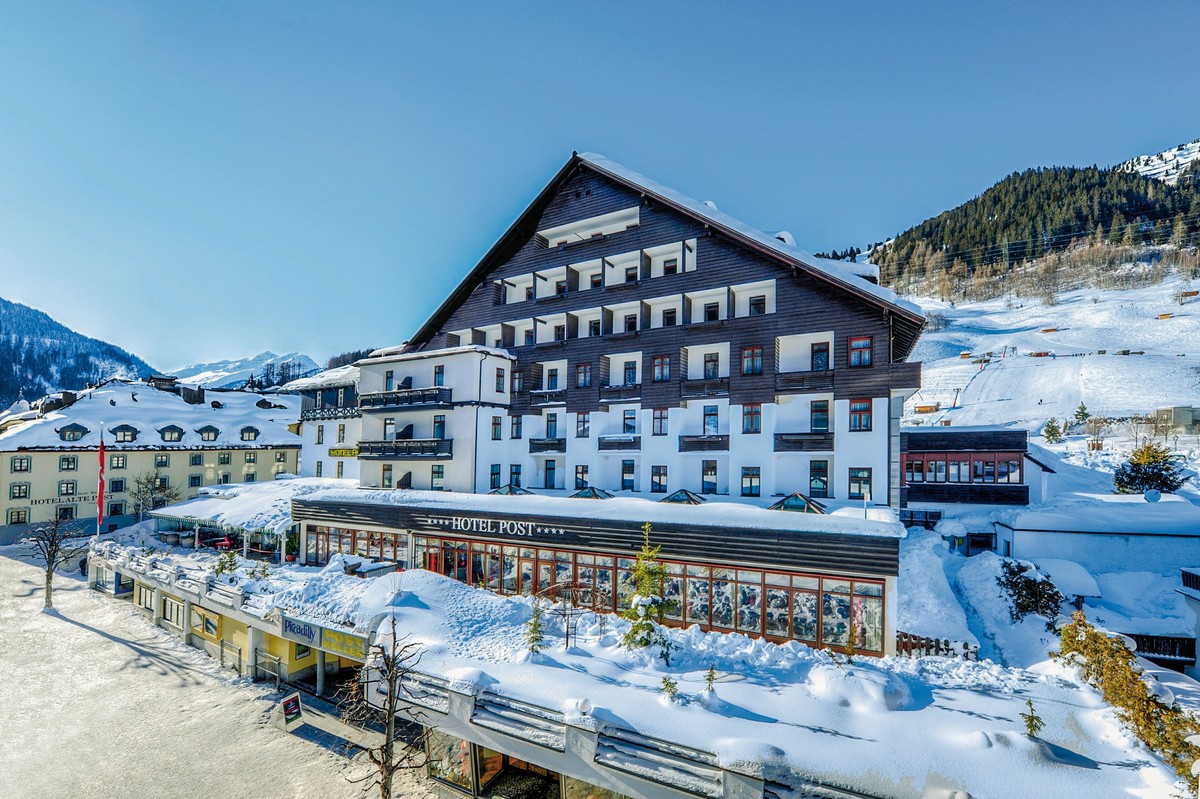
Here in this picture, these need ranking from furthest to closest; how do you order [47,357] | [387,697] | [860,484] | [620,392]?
[47,357], [620,392], [860,484], [387,697]

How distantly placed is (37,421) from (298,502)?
113ft

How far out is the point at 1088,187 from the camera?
138 metres

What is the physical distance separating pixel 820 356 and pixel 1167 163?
213418 millimetres

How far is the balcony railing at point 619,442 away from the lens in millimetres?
26297

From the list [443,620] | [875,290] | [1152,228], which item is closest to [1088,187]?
[1152,228]

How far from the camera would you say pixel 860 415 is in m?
22.1

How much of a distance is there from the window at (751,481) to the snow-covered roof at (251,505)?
26058 millimetres

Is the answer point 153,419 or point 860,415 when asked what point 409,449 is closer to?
point 860,415

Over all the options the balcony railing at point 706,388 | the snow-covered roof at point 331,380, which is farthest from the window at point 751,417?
the snow-covered roof at point 331,380

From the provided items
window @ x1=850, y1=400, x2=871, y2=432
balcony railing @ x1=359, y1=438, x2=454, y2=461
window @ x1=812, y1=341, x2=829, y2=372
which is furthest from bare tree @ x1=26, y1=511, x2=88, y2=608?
window @ x1=850, y1=400, x2=871, y2=432

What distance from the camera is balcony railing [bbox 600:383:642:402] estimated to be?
87.3ft

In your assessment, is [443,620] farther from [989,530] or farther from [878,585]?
[989,530]

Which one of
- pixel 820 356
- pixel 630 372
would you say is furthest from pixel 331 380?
pixel 820 356

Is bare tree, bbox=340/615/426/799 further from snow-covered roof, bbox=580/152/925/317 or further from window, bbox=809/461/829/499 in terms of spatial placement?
snow-covered roof, bbox=580/152/925/317
